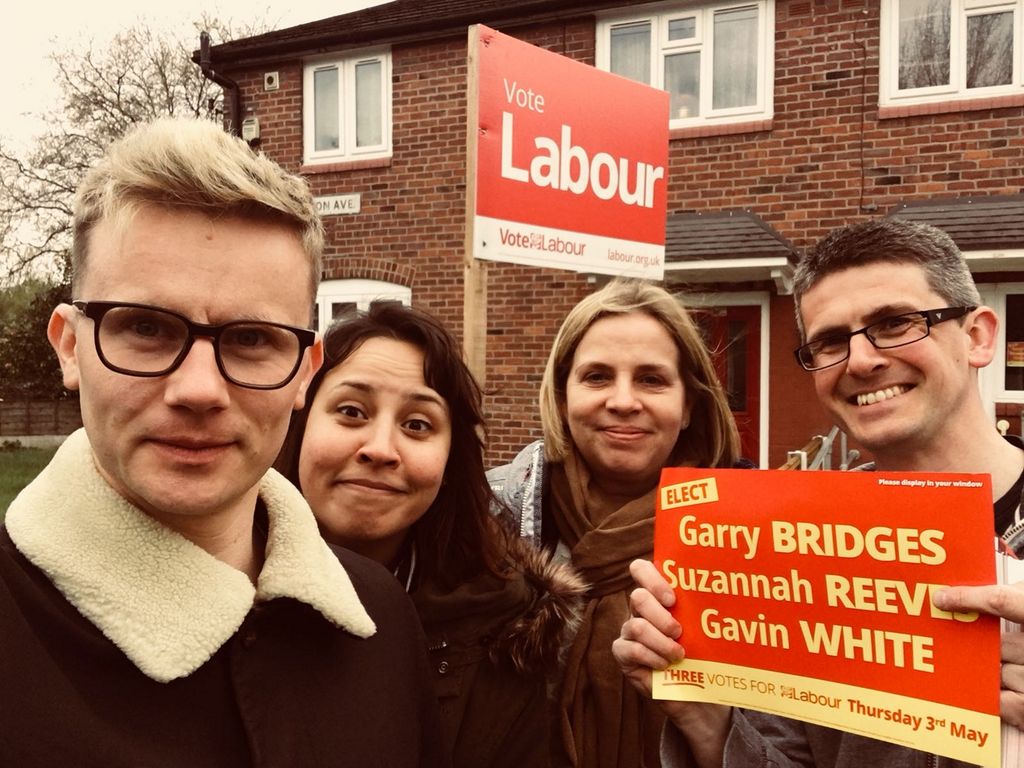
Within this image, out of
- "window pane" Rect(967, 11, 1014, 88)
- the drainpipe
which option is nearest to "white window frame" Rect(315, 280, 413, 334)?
the drainpipe

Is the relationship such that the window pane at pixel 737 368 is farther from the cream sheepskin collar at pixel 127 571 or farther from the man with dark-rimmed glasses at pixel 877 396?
the cream sheepskin collar at pixel 127 571

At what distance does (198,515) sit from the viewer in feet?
3.67

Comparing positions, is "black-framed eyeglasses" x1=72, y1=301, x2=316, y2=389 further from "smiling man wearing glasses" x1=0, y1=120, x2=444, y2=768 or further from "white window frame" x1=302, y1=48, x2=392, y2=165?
"white window frame" x1=302, y1=48, x2=392, y2=165

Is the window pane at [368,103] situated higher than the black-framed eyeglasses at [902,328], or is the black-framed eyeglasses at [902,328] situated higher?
the window pane at [368,103]

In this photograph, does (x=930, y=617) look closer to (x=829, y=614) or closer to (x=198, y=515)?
(x=829, y=614)

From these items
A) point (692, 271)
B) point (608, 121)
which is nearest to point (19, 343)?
point (692, 271)

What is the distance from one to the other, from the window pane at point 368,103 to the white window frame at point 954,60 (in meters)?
Result: 5.70

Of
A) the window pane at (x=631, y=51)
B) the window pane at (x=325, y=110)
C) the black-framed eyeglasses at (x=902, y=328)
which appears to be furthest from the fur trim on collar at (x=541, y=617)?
the window pane at (x=325, y=110)

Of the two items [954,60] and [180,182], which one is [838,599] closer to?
[180,182]

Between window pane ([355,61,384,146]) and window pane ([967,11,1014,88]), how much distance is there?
21.2 feet

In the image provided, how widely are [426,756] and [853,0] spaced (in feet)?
28.2

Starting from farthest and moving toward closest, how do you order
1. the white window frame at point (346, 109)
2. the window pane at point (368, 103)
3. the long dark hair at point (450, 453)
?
1. the window pane at point (368, 103)
2. the white window frame at point (346, 109)
3. the long dark hair at point (450, 453)

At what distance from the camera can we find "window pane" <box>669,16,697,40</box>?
8570 mm

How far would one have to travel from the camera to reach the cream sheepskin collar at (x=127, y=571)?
1.00 metres
